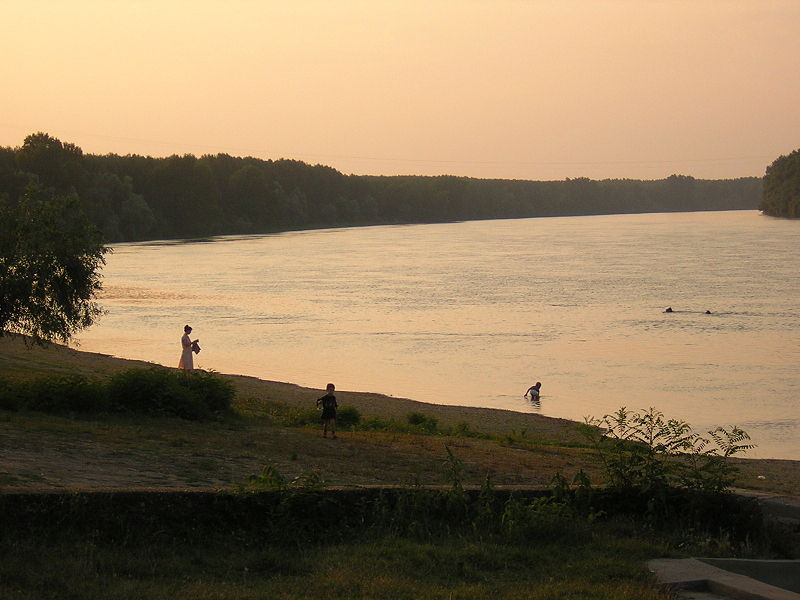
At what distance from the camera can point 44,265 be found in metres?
21.6

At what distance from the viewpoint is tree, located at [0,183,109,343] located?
69.4ft

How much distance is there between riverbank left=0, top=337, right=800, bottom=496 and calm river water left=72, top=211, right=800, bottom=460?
7071 millimetres

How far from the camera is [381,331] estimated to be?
48750 millimetres

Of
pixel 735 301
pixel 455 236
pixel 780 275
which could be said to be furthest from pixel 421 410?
pixel 455 236

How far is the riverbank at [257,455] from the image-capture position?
11953mm

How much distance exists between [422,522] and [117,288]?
6414cm

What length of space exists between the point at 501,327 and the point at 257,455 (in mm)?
36291

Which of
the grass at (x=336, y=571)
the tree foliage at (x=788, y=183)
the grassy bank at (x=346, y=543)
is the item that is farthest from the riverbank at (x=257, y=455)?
the tree foliage at (x=788, y=183)

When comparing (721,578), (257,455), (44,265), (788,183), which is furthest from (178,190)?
(721,578)

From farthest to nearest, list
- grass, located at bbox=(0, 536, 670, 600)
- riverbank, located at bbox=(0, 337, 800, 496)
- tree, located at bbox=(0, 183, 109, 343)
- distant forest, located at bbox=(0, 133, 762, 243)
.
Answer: distant forest, located at bbox=(0, 133, 762, 243) → tree, located at bbox=(0, 183, 109, 343) → riverbank, located at bbox=(0, 337, 800, 496) → grass, located at bbox=(0, 536, 670, 600)

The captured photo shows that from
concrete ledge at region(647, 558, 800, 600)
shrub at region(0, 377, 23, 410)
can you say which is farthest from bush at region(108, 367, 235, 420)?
concrete ledge at region(647, 558, 800, 600)

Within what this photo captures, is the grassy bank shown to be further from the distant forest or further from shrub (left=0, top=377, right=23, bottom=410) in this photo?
the distant forest

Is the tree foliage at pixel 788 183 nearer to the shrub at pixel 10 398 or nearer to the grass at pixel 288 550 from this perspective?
the shrub at pixel 10 398

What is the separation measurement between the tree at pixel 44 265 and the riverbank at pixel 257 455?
5.98 ft
